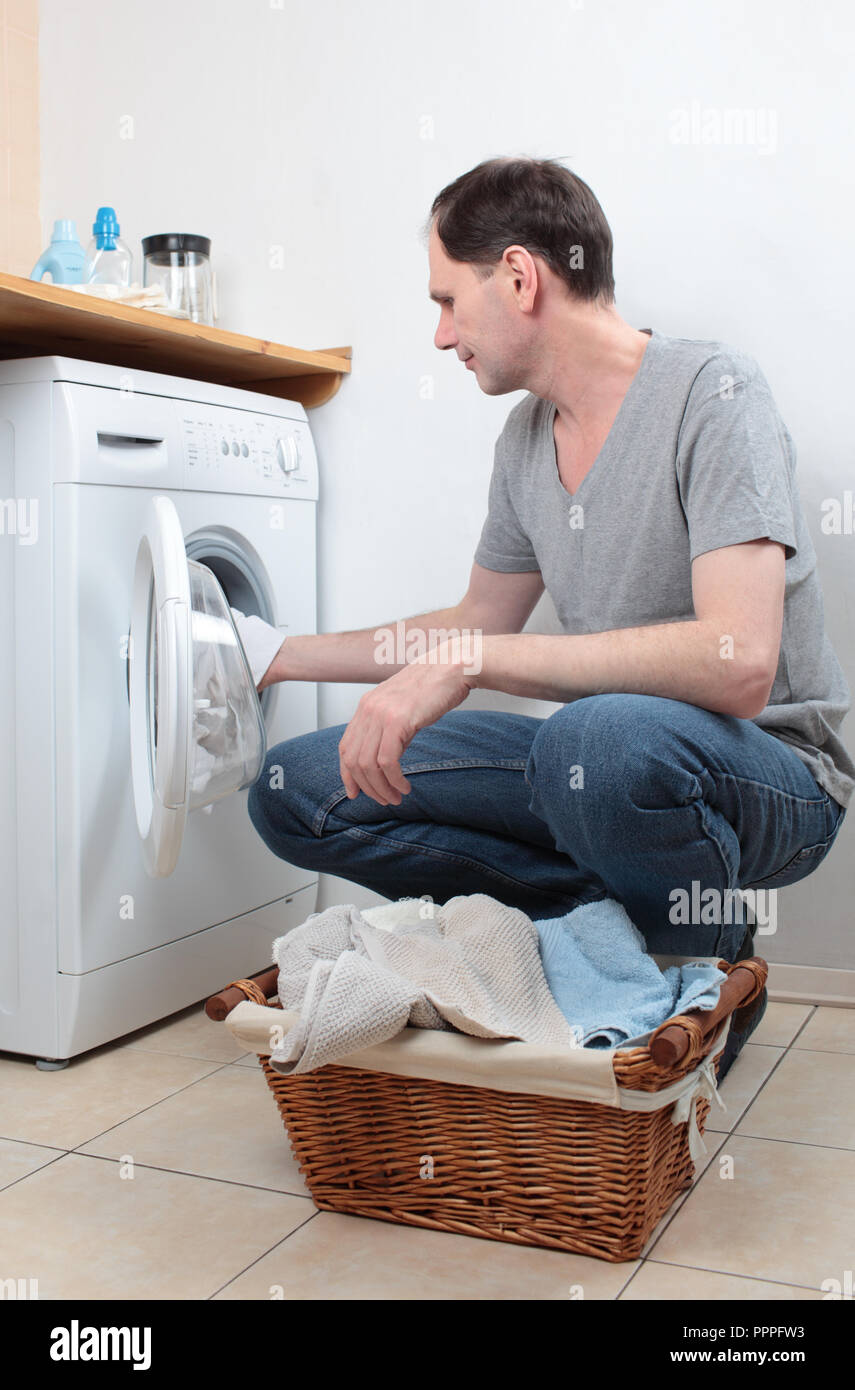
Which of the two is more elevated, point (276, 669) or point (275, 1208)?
point (276, 669)

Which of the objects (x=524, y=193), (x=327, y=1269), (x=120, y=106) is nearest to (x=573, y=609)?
(x=524, y=193)

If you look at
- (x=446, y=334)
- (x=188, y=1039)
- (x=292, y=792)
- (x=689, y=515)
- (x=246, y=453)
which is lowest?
(x=188, y=1039)

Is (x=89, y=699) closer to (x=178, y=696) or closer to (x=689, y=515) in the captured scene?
(x=178, y=696)

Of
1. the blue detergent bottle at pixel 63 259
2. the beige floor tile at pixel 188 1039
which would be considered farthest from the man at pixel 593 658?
the blue detergent bottle at pixel 63 259

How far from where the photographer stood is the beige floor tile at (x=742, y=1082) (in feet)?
4.60

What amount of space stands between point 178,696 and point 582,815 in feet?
1.45

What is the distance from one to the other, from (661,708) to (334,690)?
0.93 meters

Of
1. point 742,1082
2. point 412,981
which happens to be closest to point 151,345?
point 412,981

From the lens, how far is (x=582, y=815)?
1.24 meters

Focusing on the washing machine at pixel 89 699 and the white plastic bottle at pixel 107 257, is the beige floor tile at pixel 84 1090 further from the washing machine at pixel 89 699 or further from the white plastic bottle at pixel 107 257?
the white plastic bottle at pixel 107 257

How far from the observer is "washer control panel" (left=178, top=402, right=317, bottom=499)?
170 centimetres

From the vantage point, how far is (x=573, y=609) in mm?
1530

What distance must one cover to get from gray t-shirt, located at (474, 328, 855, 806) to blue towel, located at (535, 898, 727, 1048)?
33cm
